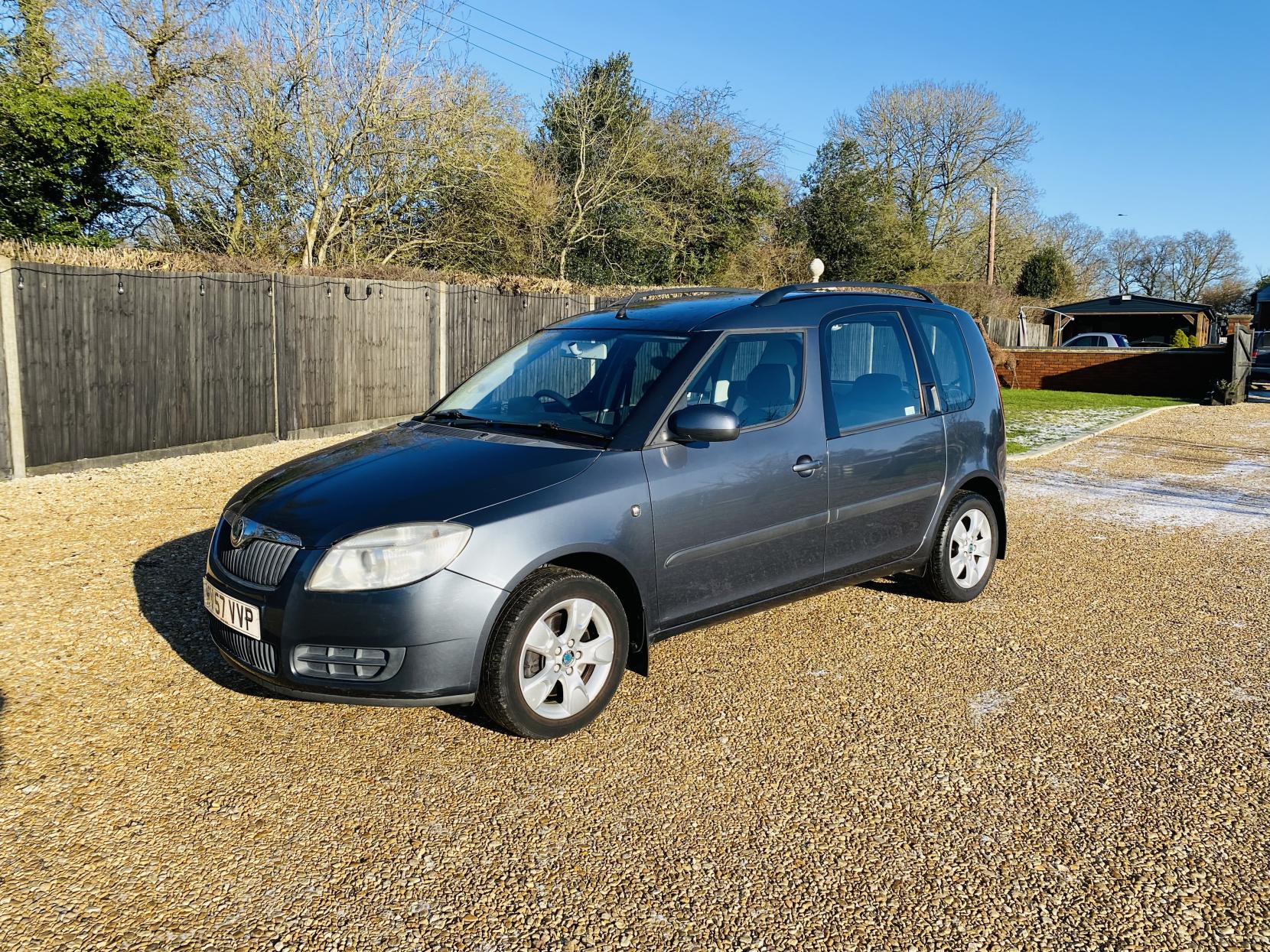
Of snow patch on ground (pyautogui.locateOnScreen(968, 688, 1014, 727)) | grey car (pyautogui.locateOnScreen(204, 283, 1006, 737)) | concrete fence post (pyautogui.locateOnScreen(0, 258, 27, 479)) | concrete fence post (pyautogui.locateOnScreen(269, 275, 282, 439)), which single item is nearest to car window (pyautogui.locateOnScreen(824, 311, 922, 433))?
grey car (pyautogui.locateOnScreen(204, 283, 1006, 737))

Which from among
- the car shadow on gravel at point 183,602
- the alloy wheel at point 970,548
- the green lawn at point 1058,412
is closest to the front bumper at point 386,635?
the car shadow on gravel at point 183,602

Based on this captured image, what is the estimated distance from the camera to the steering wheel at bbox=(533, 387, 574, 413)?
4.47m

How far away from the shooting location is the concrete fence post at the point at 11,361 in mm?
8523

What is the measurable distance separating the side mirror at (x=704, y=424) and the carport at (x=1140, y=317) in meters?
39.7

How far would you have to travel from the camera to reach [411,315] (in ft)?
45.3

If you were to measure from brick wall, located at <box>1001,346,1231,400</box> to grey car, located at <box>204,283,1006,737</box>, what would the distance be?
20.1 m

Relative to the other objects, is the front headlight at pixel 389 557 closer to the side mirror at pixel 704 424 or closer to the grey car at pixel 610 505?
the grey car at pixel 610 505

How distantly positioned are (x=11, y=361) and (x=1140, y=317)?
147ft

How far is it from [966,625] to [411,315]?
34.3 ft

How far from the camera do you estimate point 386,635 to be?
337 centimetres

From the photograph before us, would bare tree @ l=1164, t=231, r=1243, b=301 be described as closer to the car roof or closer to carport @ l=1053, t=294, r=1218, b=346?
carport @ l=1053, t=294, r=1218, b=346

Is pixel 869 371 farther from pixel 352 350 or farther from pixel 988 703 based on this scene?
pixel 352 350

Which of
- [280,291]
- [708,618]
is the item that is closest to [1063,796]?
[708,618]

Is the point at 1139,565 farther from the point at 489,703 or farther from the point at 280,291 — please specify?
the point at 280,291
